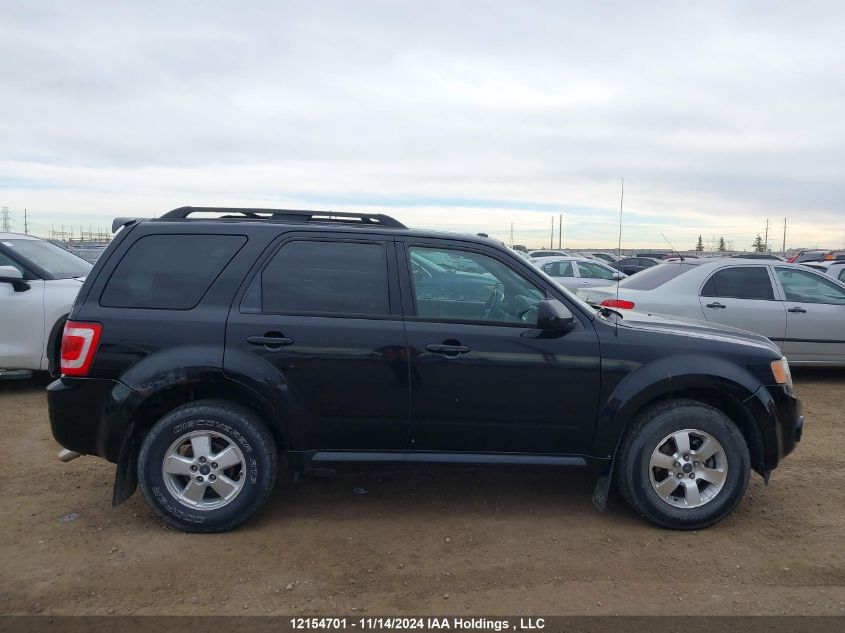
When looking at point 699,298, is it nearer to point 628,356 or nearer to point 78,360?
point 628,356

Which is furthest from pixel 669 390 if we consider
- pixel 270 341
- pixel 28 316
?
pixel 28 316

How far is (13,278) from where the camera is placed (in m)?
6.88

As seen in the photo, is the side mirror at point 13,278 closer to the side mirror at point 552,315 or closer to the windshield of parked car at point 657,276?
the side mirror at point 552,315

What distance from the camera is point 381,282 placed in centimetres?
407

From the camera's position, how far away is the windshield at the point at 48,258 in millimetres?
7328

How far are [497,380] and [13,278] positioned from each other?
5.48 metres

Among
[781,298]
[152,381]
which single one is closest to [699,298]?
[781,298]

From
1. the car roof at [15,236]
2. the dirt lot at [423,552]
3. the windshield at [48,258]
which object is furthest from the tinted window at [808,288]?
the car roof at [15,236]

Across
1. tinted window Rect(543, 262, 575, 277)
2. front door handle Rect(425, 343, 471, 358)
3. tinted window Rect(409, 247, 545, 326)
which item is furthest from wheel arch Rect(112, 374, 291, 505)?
tinted window Rect(543, 262, 575, 277)

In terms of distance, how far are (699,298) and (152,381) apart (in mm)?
6482

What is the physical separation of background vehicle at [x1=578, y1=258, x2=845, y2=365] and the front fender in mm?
3988

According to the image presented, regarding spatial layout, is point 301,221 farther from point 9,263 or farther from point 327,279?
point 9,263

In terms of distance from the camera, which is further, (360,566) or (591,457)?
(591,457)

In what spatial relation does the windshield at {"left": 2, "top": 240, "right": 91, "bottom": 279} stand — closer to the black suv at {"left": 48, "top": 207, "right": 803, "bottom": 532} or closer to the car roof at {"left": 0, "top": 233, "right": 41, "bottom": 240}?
the car roof at {"left": 0, "top": 233, "right": 41, "bottom": 240}
